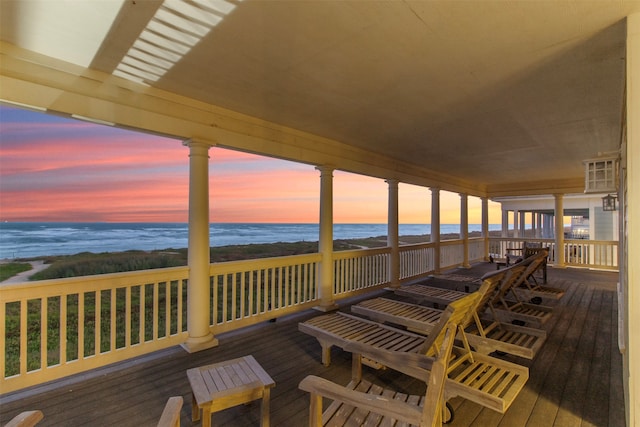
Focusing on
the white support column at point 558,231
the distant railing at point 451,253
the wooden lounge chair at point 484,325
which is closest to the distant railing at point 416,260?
the distant railing at point 451,253

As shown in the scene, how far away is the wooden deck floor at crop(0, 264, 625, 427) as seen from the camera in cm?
222

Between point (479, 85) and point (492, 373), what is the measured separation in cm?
264

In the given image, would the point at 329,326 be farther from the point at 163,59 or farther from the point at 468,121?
the point at 468,121

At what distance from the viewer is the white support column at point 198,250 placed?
3471 millimetres

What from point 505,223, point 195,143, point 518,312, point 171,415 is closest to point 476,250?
point 518,312

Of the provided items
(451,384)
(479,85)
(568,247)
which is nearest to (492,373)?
(451,384)

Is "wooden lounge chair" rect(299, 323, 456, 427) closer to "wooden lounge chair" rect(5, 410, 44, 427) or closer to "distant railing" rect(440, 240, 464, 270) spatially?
"wooden lounge chair" rect(5, 410, 44, 427)

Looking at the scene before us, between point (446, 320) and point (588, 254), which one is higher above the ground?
point (446, 320)

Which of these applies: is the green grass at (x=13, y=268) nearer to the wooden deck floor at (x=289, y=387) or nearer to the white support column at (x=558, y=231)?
the wooden deck floor at (x=289, y=387)

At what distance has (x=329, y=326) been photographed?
3160 millimetres

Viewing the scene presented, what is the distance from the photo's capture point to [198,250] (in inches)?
140

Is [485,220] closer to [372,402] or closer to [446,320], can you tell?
[446,320]

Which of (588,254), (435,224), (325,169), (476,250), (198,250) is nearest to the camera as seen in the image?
(198,250)

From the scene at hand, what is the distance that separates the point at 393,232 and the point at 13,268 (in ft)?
70.2
